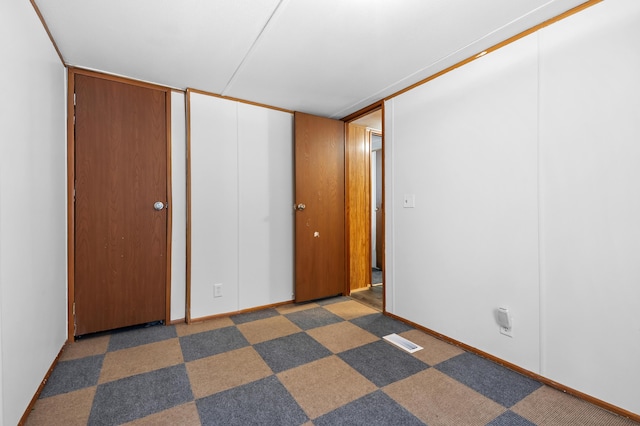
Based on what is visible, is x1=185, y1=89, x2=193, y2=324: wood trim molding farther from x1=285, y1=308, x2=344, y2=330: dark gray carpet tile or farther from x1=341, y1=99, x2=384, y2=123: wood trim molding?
x1=341, y1=99, x2=384, y2=123: wood trim molding

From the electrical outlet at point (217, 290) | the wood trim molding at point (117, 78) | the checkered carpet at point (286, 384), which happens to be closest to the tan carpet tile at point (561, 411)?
the checkered carpet at point (286, 384)

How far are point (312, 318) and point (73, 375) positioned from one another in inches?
73.4

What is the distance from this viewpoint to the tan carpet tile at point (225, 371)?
1816 mm

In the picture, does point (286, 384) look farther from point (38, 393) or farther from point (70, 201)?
point (70, 201)

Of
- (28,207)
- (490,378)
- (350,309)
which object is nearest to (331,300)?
(350,309)

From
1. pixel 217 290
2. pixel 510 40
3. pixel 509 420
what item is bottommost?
pixel 509 420

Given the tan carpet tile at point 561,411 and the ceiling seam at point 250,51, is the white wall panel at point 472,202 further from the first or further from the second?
the ceiling seam at point 250,51

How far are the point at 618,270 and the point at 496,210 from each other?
709 mm

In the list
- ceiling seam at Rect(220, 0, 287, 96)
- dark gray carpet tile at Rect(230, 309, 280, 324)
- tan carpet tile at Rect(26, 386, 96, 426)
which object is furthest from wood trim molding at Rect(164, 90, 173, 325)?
tan carpet tile at Rect(26, 386, 96, 426)

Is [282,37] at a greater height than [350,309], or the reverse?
[282,37]

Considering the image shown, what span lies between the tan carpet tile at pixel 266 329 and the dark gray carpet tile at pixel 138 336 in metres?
0.63

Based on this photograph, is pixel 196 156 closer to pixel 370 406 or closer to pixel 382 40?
pixel 382 40

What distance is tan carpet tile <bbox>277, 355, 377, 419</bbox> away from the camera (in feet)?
5.43

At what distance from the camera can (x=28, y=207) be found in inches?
63.1
